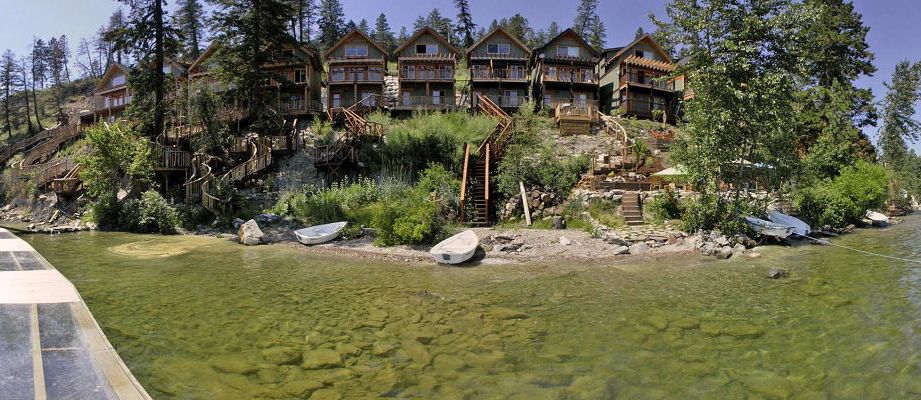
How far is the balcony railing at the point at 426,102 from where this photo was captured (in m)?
39.2

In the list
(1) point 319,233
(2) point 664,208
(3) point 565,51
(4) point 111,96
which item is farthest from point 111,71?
(2) point 664,208

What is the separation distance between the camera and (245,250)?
59.0ft

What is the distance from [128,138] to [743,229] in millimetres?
30657

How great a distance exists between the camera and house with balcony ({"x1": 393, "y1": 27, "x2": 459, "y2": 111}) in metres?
40.6

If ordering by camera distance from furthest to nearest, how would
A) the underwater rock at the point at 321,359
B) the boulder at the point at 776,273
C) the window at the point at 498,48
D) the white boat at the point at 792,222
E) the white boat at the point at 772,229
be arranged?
the window at the point at 498,48
the white boat at the point at 792,222
the white boat at the point at 772,229
the boulder at the point at 776,273
the underwater rock at the point at 321,359

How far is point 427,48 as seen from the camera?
136 ft

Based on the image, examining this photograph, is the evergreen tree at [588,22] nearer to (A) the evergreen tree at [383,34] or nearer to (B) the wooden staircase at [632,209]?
(A) the evergreen tree at [383,34]

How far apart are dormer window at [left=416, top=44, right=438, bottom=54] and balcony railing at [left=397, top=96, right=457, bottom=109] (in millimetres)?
4337

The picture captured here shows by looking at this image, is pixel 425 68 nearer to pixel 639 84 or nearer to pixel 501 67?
pixel 501 67

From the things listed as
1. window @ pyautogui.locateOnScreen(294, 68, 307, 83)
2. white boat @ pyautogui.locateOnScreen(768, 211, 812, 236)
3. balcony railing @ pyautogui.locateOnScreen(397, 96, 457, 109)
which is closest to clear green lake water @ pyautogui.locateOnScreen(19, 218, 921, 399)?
white boat @ pyautogui.locateOnScreen(768, 211, 812, 236)

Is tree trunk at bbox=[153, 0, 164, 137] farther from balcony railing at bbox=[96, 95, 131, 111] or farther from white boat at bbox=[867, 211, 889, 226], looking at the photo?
white boat at bbox=[867, 211, 889, 226]

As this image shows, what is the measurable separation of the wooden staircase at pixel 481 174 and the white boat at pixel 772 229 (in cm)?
1093

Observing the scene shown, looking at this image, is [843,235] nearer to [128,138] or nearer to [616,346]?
[616,346]

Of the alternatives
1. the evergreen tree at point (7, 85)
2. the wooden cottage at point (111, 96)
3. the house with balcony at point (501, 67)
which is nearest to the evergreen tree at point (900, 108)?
the house with balcony at point (501, 67)
